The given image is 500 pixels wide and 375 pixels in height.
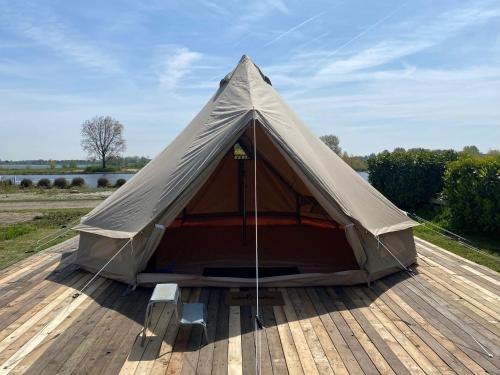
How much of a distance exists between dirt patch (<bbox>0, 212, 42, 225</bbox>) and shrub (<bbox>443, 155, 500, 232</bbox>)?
29.2 ft

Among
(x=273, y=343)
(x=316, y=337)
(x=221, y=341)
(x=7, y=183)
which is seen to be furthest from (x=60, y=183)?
(x=316, y=337)

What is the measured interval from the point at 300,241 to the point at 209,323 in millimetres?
2646

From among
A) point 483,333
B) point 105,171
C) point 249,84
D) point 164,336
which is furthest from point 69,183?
point 483,333

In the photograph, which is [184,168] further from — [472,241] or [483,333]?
[472,241]

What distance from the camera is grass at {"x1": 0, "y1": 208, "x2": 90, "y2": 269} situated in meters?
5.18

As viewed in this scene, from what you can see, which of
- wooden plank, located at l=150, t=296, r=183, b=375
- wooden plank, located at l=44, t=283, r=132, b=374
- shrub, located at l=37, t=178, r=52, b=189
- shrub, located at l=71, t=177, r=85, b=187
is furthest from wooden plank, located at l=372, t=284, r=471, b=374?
shrub, located at l=37, t=178, r=52, b=189

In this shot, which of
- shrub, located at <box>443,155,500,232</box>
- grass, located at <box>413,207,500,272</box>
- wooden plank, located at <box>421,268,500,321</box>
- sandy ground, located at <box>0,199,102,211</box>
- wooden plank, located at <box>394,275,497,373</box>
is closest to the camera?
wooden plank, located at <box>394,275,497,373</box>

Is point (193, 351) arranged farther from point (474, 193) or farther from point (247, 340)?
point (474, 193)

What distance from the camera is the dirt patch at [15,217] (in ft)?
26.3

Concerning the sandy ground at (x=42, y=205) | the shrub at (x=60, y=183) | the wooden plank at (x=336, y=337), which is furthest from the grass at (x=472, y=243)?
the shrub at (x=60, y=183)

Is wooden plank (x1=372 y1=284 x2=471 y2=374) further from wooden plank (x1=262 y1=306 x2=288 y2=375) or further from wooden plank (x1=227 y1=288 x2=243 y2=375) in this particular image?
wooden plank (x1=227 y1=288 x2=243 y2=375)

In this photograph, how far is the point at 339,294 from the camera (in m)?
3.64

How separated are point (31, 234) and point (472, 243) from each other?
747cm

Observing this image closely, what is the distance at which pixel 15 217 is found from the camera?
8609 millimetres
